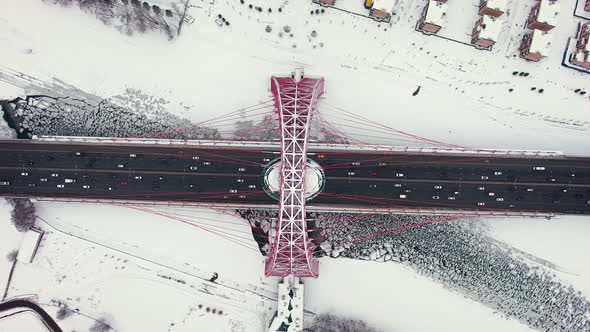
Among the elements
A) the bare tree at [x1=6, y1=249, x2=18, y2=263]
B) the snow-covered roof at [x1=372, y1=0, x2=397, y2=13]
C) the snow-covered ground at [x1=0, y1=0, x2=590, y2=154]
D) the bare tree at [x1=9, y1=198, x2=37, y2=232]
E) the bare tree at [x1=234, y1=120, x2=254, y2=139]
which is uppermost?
the snow-covered roof at [x1=372, y1=0, x2=397, y2=13]

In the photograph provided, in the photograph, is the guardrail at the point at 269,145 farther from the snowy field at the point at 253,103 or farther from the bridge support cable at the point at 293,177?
the bridge support cable at the point at 293,177

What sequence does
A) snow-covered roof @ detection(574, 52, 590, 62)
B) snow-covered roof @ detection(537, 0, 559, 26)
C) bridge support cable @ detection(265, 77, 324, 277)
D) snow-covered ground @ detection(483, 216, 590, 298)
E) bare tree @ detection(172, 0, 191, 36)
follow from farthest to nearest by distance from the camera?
bare tree @ detection(172, 0, 191, 36)
snow-covered ground @ detection(483, 216, 590, 298)
snow-covered roof @ detection(574, 52, 590, 62)
snow-covered roof @ detection(537, 0, 559, 26)
bridge support cable @ detection(265, 77, 324, 277)

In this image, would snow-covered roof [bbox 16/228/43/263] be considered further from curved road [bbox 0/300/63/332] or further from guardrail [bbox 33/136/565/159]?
guardrail [bbox 33/136/565/159]

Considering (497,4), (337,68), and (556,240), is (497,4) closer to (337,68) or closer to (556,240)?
(337,68)

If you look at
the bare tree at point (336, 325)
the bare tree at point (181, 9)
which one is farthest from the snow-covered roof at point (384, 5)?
the bare tree at point (336, 325)

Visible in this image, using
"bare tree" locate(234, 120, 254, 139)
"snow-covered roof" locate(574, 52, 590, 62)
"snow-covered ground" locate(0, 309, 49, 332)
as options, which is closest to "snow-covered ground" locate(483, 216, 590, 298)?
"snow-covered roof" locate(574, 52, 590, 62)

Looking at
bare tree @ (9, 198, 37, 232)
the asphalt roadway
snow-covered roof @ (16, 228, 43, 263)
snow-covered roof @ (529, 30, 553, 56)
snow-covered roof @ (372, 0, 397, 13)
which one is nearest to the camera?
the asphalt roadway

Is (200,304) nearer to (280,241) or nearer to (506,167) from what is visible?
(280,241)

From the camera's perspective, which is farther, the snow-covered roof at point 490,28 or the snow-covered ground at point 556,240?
the snow-covered ground at point 556,240
